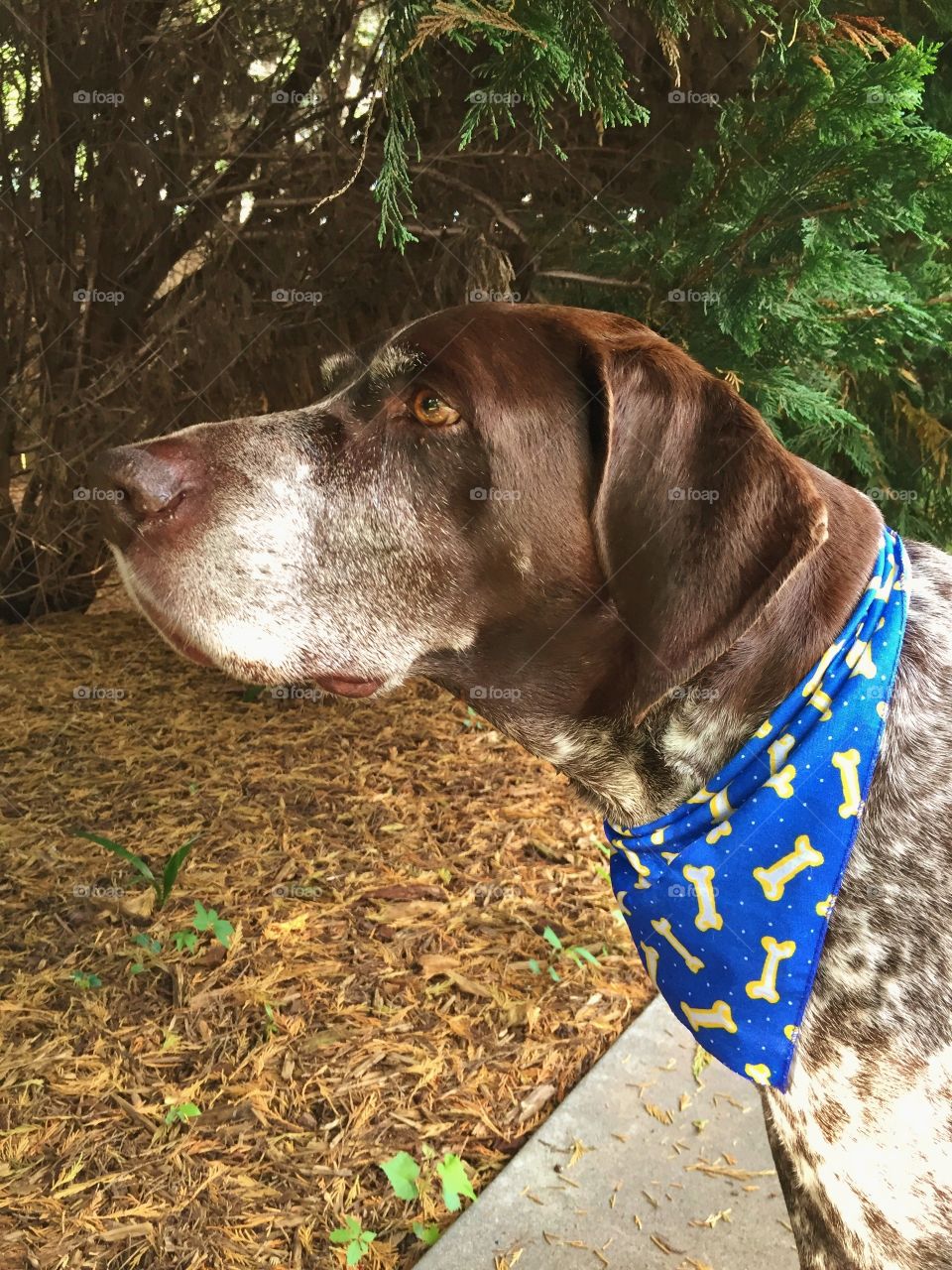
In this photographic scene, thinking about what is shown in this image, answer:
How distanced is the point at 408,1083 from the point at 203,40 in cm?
416

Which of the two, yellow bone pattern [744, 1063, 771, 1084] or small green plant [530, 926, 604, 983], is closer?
yellow bone pattern [744, 1063, 771, 1084]

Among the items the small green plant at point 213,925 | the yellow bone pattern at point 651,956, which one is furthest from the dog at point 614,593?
the small green plant at point 213,925

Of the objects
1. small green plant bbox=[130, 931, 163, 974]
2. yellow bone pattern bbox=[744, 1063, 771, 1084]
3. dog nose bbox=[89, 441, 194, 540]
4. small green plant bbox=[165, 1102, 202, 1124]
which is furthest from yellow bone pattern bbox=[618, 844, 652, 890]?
small green plant bbox=[130, 931, 163, 974]

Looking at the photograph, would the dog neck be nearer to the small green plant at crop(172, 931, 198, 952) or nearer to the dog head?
the dog head

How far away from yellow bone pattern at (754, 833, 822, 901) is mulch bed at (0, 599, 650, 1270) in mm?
1259

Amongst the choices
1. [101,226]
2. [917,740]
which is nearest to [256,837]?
[917,740]

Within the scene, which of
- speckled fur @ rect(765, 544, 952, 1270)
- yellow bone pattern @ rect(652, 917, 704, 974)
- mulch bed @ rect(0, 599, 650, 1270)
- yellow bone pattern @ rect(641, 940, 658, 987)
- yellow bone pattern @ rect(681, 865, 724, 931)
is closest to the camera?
speckled fur @ rect(765, 544, 952, 1270)

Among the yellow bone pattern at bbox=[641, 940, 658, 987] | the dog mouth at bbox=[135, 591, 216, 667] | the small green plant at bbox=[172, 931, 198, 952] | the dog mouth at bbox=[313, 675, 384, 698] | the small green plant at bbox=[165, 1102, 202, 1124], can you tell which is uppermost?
the dog mouth at bbox=[135, 591, 216, 667]

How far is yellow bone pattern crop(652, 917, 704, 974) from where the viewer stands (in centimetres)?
206

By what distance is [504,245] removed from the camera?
4148 mm

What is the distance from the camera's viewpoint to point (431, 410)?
1.99m

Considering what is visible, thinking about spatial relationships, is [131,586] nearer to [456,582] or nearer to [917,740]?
[456,582]

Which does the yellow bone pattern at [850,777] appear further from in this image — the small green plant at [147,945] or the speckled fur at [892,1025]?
the small green plant at [147,945]

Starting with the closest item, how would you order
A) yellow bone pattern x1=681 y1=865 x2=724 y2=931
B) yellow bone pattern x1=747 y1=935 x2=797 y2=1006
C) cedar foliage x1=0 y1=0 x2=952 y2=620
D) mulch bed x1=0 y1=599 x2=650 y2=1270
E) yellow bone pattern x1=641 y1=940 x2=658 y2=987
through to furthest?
yellow bone pattern x1=747 y1=935 x2=797 y2=1006 < yellow bone pattern x1=681 y1=865 x2=724 y2=931 < yellow bone pattern x1=641 y1=940 x2=658 y2=987 < mulch bed x1=0 y1=599 x2=650 y2=1270 < cedar foliage x1=0 y1=0 x2=952 y2=620
